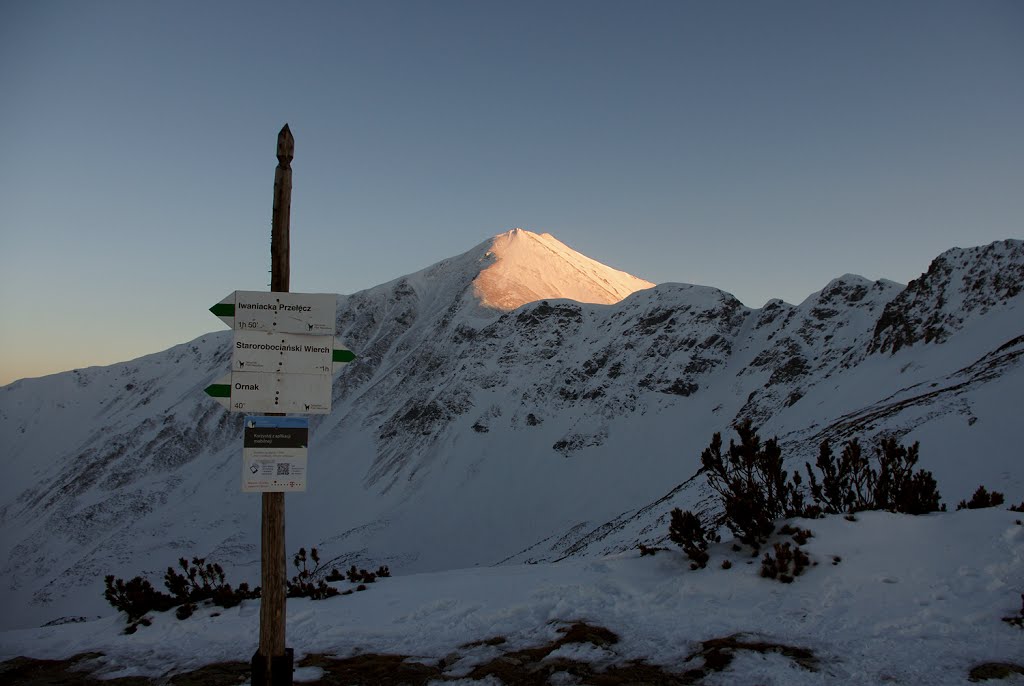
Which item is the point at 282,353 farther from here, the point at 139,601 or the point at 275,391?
the point at 139,601

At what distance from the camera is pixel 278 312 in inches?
240

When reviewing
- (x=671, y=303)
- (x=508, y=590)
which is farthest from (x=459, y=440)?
(x=508, y=590)

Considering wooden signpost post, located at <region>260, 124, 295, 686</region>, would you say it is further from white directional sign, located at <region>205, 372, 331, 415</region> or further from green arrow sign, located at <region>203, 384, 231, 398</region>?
green arrow sign, located at <region>203, 384, 231, 398</region>

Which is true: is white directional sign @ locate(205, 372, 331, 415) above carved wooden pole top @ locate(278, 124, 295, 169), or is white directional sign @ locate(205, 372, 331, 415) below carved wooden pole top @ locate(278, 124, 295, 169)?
below

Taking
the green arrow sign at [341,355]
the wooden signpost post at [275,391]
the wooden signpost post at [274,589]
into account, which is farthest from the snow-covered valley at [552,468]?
the green arrow sign at [341,355]

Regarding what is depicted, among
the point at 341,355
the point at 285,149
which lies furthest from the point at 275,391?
the point at 285,149

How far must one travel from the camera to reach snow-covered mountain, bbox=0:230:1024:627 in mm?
32375

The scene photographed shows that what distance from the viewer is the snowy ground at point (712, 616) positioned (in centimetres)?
625

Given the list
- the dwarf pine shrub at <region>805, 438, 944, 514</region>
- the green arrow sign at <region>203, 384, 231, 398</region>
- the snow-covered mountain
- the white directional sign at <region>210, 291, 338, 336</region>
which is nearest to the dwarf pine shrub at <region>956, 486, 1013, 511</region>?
the dwarf pine shrub at <region>805, 438, 944, 514</region>

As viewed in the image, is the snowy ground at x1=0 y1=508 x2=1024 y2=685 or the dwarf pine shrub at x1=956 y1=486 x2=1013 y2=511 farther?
the dwarf pine shrub at x1=956 y1=486 x2=1013 y2=511

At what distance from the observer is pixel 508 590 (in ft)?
32.3

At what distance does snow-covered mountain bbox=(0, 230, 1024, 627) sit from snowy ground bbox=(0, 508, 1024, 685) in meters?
8.89

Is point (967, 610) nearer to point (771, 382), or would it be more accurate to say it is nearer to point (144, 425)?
point (771, 382)

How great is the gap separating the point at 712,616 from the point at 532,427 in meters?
69.6
